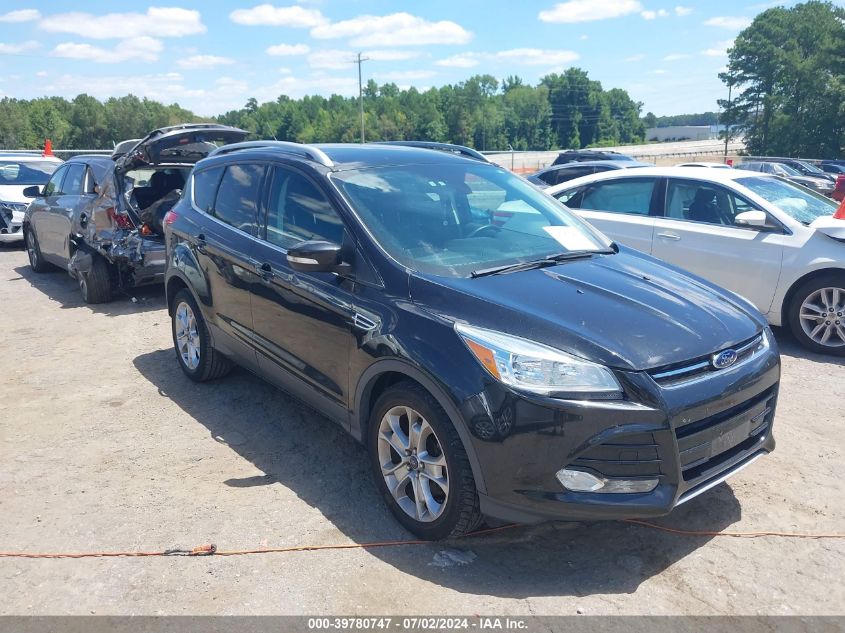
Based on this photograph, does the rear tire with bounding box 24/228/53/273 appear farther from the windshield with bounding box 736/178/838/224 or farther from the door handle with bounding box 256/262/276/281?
the windshield with bounding box 736/178/838/224

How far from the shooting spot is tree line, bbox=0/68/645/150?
76312 millimetres

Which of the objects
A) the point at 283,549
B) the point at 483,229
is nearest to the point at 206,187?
the point at 483,229

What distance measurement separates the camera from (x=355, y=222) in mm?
3734

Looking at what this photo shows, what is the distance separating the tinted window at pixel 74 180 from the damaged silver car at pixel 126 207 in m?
0.03

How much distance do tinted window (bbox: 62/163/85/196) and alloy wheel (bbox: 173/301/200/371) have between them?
4.57 metres

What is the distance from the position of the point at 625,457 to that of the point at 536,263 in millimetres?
1290

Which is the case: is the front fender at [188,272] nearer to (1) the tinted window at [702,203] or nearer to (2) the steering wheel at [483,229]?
(2) the steering wheel at [483,229]

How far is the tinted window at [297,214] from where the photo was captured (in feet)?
12.9

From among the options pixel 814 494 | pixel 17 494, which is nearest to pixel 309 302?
pixel 17 494

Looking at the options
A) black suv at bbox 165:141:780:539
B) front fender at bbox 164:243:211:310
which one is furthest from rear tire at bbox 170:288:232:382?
black suv at bbox 165:141:780:539

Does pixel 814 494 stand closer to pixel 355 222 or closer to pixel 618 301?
pixel 618 301

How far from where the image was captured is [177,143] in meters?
7.62

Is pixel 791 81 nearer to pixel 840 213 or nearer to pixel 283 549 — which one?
pixel 840 213

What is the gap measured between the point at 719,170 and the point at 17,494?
6.86m
